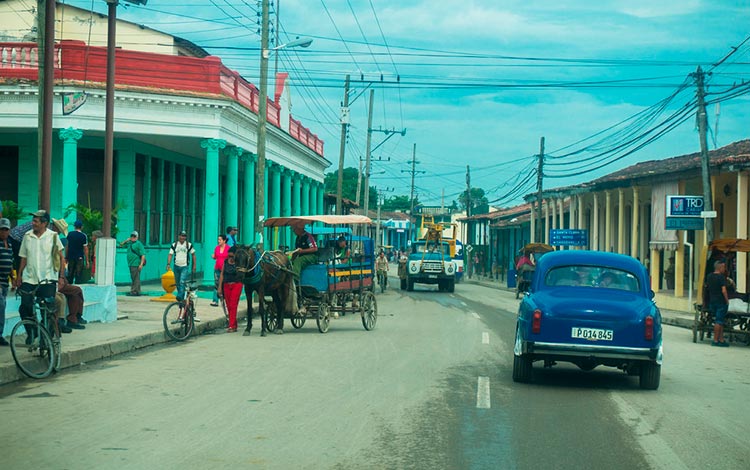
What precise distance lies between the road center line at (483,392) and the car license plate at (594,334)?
129cm

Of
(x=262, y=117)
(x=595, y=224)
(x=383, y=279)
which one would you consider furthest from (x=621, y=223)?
(x=262, y=117)

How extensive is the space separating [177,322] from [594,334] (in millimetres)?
8363

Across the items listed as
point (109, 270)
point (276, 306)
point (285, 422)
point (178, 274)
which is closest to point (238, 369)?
point (285, 422)

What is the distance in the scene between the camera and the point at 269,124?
34.5 metres

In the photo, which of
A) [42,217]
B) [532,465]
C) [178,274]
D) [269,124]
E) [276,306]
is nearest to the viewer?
[532,465]

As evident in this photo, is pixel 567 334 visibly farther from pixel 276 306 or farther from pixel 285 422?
pixel 276 306

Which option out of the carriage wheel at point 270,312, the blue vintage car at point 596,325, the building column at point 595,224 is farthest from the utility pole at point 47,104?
the building column at point 595,224

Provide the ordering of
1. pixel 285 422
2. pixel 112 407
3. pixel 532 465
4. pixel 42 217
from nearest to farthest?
pixel 532 465, pixel 285 422, pixel 112 407, pixel 42 217

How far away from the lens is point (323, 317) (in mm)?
18391

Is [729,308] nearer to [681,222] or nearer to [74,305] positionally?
[681,222]

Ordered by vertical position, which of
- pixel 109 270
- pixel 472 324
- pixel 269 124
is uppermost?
pixel 269 124

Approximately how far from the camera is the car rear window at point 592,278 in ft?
39.6

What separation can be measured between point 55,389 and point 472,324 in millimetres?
12987

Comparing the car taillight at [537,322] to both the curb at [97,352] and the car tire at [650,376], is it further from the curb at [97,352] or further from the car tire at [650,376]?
the curb at [97,352]
